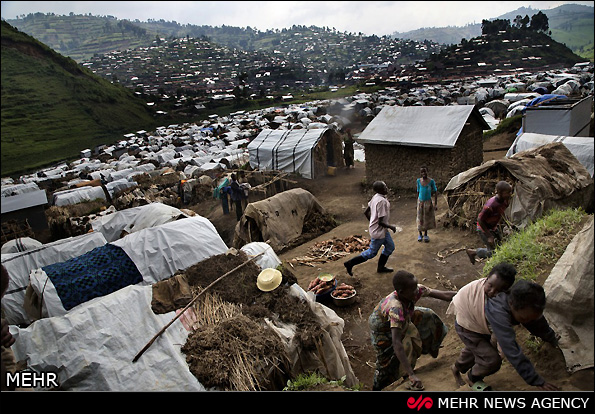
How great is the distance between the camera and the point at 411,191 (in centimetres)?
1164

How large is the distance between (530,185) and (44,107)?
34626 millimetres

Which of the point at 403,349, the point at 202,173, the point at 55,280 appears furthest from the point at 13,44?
the point at 403,349

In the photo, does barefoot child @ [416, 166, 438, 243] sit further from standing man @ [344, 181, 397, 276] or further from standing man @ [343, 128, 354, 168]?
standing man @ [343, 128, 354, 168]

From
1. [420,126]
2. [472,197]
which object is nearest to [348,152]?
[420,126]

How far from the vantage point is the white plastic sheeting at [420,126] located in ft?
35.4

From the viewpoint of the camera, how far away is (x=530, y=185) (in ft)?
20.7

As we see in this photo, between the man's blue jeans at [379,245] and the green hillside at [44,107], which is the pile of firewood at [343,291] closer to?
the man's blue jeans at [379,245]

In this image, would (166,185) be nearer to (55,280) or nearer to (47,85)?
(55,280)

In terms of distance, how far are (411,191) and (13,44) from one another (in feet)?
110

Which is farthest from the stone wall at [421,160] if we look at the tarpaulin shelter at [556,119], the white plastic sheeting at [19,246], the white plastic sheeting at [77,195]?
the white plastic sheeting at [77,195]

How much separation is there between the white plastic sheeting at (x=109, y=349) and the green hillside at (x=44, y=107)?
96.2 ft

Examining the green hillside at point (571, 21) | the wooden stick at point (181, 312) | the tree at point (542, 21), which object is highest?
the tree at point (542, 21)
